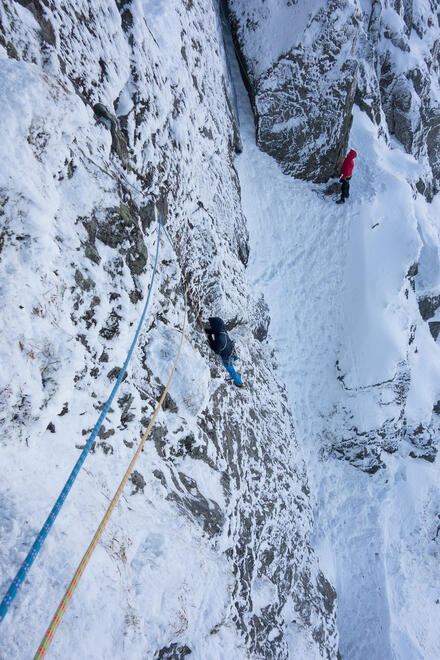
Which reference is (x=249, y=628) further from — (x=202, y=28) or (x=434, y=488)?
(x=202, y=28)

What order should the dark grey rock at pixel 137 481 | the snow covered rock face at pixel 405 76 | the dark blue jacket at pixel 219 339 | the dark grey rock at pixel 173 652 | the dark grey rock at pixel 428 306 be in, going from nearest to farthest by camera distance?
1. the dark grey rock at pixel 173 652
2. the dark grey rock at pixel 137 481
3. the dark blue jacket at pixel 219 339
4. the dark grey rock at pixel 428 306
5. the snow covered rock face at pixel 405 76

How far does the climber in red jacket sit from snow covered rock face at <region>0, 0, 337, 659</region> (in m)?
5.81

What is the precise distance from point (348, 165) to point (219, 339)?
8157mm

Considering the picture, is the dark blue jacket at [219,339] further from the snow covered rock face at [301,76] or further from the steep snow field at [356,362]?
the snow covered rock face at [301,76]

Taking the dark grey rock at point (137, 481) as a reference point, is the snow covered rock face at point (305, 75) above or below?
above

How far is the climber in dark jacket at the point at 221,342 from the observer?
6.76 meters

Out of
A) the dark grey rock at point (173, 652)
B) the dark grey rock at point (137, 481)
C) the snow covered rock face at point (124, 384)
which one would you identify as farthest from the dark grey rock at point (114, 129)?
the dark grey rock at point (173, 652)

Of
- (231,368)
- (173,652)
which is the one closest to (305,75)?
(231,368)

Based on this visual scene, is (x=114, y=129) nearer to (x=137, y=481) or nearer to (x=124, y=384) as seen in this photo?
(x=124, y=384)

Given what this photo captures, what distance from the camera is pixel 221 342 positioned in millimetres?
6738

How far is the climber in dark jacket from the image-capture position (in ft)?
22.2

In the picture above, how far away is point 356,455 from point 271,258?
6.54 meters

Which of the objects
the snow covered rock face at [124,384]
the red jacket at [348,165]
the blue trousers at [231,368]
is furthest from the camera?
the red jacket at [348,165]

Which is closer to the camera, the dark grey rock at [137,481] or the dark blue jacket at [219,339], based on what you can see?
the dark grey rock at [137,481]
